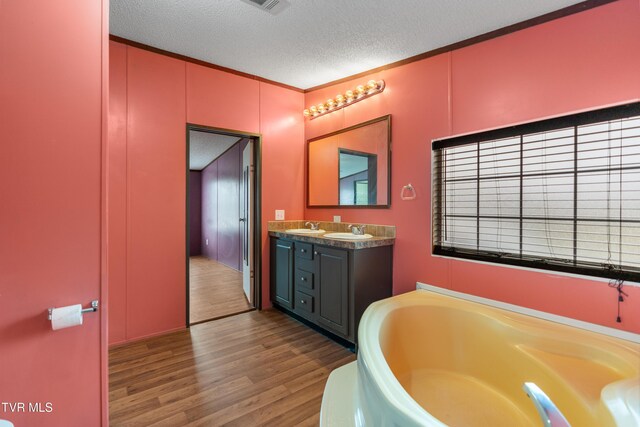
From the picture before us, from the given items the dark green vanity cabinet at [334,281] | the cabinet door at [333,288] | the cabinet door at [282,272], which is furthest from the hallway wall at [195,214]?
the cabinet door at [333,288]

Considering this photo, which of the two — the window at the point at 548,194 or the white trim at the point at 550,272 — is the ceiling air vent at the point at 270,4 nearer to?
the window at the point at 548,194

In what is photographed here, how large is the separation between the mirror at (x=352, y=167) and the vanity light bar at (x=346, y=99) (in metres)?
0.27

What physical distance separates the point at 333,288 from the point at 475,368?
1.14 meters

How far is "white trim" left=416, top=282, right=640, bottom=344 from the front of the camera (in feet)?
4.72

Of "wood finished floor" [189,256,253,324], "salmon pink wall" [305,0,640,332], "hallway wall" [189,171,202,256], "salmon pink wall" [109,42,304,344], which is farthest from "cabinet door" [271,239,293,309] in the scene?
"hallway wall" [189,171,202,256]

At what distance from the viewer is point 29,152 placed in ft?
3.03

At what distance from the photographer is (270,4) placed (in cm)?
185

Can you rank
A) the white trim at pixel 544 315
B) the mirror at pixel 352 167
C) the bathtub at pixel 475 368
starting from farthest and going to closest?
the mirror at pixel 352 167 → the white trim at pixel 544 315 → the bathtub at pixel 475 368

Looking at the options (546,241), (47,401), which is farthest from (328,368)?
(546,241)

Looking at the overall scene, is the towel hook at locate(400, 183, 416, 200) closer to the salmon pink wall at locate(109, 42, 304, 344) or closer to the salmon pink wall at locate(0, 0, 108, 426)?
the salmon pink wall at locate(109, 42, 304, 344)

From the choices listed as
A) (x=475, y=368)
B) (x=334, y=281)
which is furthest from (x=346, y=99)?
(x=475, y=368)

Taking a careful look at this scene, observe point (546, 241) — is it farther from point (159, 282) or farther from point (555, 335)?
point (159, 282)

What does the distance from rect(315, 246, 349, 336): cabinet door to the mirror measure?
2.26 ft

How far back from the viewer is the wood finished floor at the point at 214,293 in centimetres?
308
